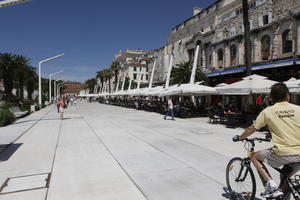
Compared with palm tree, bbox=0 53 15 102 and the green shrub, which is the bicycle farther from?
palm tree, bbox=0 53 15 102

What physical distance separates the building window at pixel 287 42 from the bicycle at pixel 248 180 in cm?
1751

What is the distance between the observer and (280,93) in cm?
270

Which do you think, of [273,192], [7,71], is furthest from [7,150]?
[7,71]

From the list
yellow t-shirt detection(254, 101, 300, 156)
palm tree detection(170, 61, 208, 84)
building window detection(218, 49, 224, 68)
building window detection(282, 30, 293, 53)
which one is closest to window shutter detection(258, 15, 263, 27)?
building window detection(282, 30, 293, 53)

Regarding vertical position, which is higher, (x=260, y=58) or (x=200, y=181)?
(x=260, y=58)

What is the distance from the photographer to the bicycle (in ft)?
8.97

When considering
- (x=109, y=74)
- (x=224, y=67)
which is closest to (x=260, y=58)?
(x=224, y=67)

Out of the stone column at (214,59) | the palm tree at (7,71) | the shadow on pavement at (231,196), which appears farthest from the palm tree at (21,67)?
the shadow on pavement at (231,196)

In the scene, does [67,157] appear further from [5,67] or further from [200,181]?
[5,67]

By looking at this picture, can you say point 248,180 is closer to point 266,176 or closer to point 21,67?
point 266,176

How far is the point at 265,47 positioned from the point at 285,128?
20.5 metres

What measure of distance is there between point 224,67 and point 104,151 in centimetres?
2119

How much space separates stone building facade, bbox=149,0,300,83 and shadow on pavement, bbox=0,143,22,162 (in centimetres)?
1771

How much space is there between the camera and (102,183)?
4.41 meters
